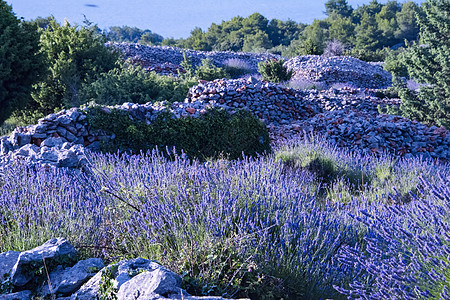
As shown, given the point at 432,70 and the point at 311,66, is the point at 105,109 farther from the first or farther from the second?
the point at 311,66

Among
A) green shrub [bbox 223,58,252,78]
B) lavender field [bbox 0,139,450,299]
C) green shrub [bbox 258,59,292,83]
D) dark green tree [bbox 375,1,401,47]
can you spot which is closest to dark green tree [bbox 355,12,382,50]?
dark green tree [bbox 375,1,401,47]

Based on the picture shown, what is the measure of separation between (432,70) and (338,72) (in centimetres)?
1099

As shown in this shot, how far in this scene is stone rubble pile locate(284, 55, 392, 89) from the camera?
2050cm

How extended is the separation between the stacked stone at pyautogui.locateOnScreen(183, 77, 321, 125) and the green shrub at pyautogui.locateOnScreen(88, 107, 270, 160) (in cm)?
262

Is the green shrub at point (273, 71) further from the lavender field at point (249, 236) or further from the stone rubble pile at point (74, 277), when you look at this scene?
the stone rubble pile at point (74, 277)

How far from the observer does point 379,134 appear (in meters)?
8.70

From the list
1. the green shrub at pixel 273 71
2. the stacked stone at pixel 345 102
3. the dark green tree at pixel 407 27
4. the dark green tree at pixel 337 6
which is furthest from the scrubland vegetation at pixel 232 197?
the dark green tree at pixel 337 6

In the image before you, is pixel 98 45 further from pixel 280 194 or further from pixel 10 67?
pixel 280 194

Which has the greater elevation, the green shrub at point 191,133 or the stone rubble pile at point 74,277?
the green shrub at point 191,133

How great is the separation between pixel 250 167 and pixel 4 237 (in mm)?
2077

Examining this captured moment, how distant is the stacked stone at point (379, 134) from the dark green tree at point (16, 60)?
6.02 m

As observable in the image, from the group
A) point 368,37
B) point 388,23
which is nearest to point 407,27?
point 388,23

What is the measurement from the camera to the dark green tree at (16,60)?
29.9ft

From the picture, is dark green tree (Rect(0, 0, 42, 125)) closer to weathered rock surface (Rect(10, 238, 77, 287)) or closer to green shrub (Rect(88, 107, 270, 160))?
green shrub (Rect(88, 107, 270, 160))
